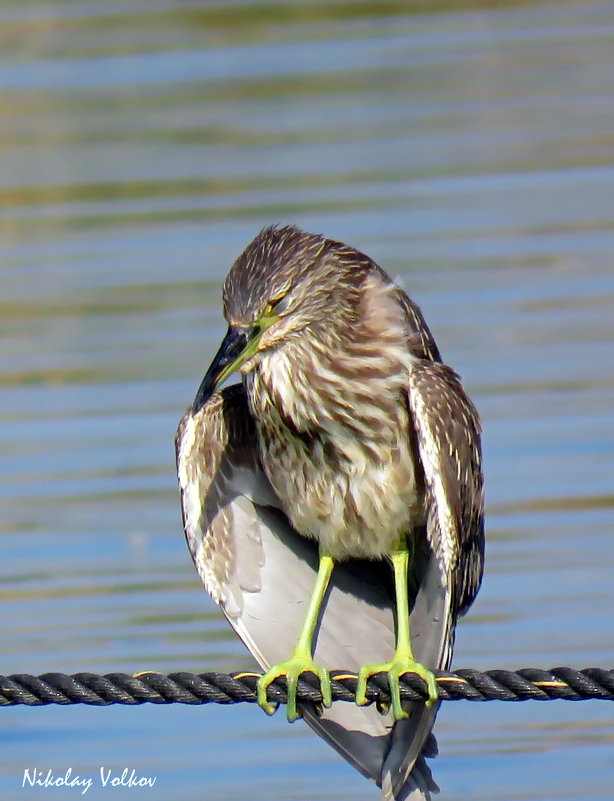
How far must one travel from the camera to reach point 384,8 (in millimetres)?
17328

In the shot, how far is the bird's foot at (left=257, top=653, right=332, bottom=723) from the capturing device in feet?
17.4

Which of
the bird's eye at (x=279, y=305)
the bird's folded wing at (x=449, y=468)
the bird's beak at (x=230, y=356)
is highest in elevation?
the bird's eye at (x=279, y=305)

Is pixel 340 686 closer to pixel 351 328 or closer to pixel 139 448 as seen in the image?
pixel 351 328

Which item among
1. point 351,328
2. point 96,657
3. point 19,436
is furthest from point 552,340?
point 351,328

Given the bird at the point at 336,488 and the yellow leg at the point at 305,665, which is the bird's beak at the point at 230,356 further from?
the yellow leg at the point at 305,665

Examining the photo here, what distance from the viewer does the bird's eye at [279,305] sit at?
5.36 meters

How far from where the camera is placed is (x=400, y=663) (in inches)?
211

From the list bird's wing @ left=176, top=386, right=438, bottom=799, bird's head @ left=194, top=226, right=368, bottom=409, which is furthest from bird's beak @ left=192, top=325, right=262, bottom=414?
bird's wing @ left=176, top=386, right=438, bottom=799

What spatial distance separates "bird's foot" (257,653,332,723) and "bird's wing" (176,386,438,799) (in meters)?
0.14

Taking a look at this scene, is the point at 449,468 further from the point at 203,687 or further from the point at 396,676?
the point at 203,687

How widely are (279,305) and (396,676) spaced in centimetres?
115

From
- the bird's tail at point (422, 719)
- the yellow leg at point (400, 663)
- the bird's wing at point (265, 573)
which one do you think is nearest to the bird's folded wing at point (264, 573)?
the bird's wing at point (265, 573)

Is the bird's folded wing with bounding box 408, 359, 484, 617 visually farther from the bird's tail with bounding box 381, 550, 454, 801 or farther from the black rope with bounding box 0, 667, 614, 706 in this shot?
the black rope with bounding box 0, 667, 614, 706

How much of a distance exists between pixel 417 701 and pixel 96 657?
10.5 feet
